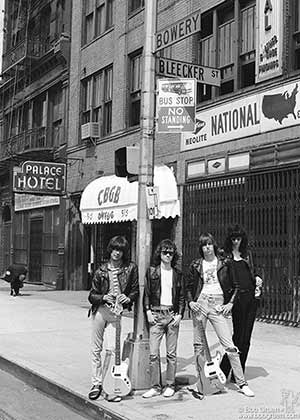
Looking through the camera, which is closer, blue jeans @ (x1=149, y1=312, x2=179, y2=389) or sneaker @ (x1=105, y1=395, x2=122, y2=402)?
sneaker @ (x1=105, y1=395, x2=122, y2=402)

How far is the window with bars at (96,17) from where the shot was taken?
2122cm

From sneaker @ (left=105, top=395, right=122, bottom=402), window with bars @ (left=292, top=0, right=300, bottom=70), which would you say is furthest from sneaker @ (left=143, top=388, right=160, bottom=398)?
window with bars @ (left=292, top=0, right=300, bottom=70)

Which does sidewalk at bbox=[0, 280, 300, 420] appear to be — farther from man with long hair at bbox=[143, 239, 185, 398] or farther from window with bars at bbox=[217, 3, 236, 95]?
window with bars at bbox=[217, 3, 236, 95]

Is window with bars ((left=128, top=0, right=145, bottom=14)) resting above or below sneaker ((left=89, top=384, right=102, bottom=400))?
above

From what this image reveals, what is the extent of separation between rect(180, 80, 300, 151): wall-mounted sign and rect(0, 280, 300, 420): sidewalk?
432 centimetres

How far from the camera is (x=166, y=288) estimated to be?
6.96 meters

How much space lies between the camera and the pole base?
707 centimetres

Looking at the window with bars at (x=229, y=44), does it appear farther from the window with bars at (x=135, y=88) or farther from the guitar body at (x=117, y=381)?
the guitar body at (x=117, y=381)

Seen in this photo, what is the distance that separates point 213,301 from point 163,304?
562mm

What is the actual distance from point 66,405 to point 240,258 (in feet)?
8.64

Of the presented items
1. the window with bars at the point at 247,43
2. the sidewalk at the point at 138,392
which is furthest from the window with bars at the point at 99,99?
the sidewalk at the point at 138,392

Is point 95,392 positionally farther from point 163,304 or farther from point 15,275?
point 15,275

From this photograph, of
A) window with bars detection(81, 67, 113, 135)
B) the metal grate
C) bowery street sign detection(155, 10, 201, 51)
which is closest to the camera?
bowery street sign detection(155, 10, 201, 51)

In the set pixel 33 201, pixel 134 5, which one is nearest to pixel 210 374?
pixel 134 5
